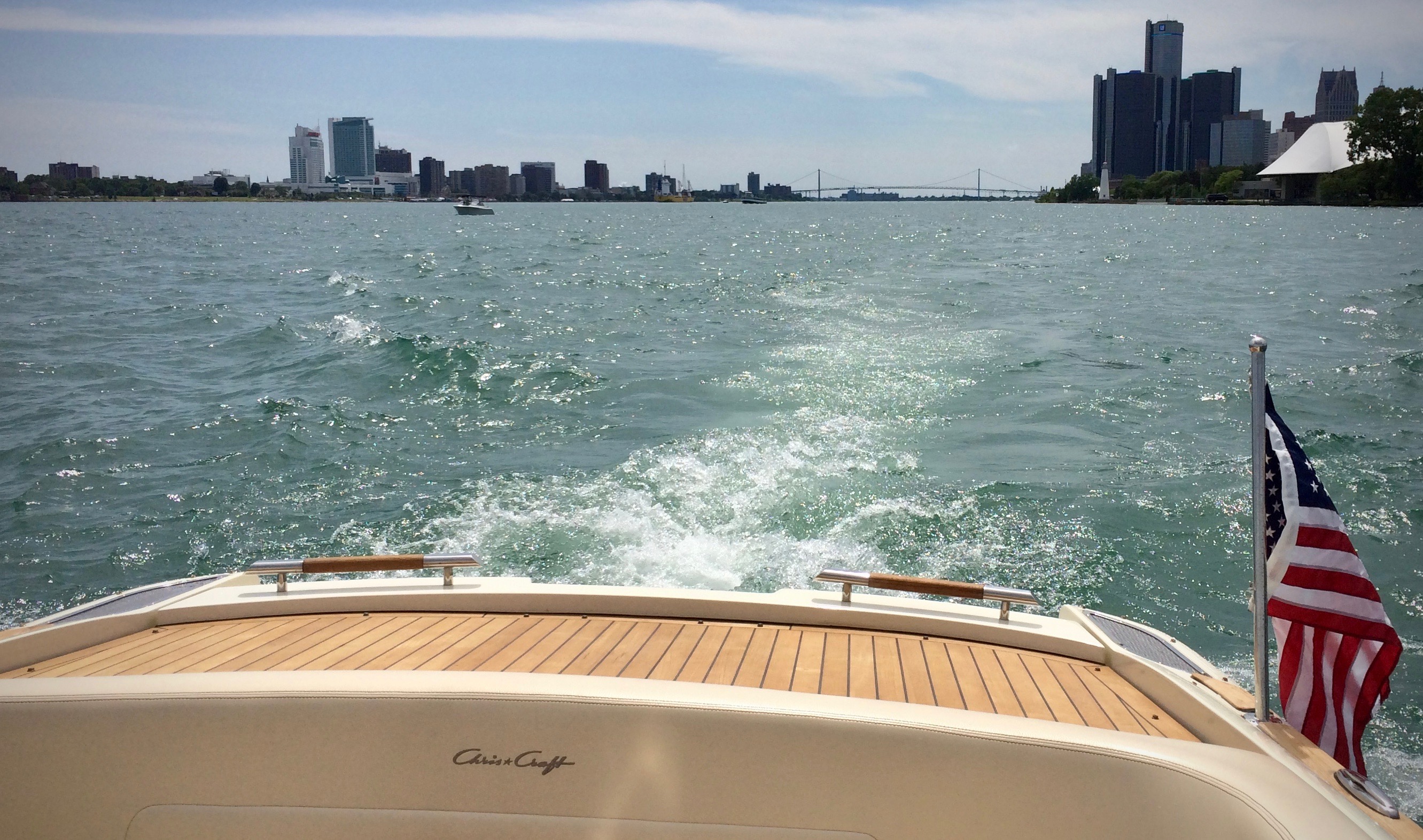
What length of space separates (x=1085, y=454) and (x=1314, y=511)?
574 cm

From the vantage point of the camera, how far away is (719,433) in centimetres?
878

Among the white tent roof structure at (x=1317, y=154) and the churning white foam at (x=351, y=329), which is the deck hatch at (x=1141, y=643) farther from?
the white tent roof structure at (x=1317, y=154)

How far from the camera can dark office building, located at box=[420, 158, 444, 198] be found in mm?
160250

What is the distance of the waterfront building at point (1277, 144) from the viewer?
134 meters

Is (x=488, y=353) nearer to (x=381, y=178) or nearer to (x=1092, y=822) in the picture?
(x=1092, y=822)

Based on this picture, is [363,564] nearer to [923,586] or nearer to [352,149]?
[923,586]

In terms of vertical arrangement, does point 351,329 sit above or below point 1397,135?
below

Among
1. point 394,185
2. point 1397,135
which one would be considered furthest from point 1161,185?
point 394,185

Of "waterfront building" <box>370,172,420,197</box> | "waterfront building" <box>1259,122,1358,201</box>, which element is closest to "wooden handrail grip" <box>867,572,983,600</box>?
"waterfront building" <box>1259,122,1358,201</box>

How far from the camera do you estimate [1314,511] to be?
2.54 m

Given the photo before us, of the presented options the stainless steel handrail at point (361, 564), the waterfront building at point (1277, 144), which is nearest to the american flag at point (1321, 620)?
the stainless steel handrail at point (361, 564)

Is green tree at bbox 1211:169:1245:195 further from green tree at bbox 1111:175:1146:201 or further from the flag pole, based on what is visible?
the flag pole

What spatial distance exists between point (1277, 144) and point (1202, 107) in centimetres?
2736

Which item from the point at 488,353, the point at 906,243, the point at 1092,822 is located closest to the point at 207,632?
the point at 1092,822
